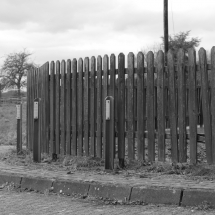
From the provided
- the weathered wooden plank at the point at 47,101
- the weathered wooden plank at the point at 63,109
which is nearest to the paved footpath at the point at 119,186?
the weathered wooden plank at the point at 63,109

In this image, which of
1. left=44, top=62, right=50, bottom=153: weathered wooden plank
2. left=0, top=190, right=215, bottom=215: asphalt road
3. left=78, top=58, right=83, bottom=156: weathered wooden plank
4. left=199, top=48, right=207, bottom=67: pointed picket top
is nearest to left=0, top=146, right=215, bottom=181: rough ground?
left=78, top=58, right=83, bottom=156: weathered wooden plank

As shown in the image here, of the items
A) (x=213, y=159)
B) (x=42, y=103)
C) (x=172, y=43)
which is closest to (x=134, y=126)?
(x=213, y=159)

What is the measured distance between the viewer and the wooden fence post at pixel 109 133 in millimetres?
7090

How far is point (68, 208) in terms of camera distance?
5324mm

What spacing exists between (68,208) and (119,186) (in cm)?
81

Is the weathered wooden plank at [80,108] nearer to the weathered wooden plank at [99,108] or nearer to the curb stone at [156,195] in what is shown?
the weathered wooden plank at [99,108]

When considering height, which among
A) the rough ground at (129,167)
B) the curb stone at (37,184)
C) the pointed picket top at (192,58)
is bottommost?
the curb stone at (37,184)

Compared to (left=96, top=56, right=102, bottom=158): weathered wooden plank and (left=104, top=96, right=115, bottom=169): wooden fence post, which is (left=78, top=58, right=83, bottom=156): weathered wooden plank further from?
(left=104, top=96, right=115, bottom=169): wooden fence post

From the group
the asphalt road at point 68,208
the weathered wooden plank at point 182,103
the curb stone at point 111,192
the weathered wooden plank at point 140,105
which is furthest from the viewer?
the weathered wooden plank at point 140,105

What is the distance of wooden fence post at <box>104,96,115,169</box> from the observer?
709 cm

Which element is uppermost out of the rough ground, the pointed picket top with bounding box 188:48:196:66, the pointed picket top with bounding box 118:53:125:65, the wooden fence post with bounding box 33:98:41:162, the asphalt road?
the pointed picket top with bounding box 118:53:125:65

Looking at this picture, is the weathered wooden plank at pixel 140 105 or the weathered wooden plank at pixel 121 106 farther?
the weathered wooden plank at pixel 121 106

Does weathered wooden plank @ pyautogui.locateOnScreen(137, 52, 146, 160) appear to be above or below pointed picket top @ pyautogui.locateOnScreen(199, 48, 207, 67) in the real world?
below

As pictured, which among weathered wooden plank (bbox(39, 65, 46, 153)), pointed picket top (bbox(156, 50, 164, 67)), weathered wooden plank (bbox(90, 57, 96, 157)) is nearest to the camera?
pointed picket top (bbox(156, 50, 164, 67))
